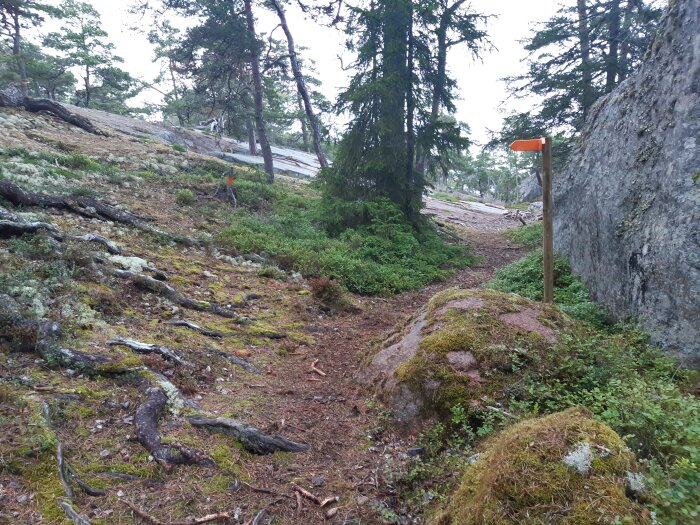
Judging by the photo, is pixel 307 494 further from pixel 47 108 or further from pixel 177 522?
pixel 47 108

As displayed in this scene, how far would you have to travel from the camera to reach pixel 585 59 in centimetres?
1581

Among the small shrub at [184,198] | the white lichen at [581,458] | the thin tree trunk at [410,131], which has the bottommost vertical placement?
the white lichen at [581,458]

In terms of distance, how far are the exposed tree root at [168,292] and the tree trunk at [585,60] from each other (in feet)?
48.5

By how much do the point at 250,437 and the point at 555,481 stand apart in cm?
267

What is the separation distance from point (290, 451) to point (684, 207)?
517 cm

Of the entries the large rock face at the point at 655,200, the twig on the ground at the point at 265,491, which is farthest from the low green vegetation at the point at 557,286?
the twig on the ground at the point at 265,491

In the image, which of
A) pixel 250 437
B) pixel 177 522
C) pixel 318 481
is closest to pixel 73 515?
pixel 177 522

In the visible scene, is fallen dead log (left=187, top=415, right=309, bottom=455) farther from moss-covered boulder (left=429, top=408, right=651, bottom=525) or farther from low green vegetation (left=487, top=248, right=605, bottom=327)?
low green vegetation (left=487, top=248, right=605, bottom=327)

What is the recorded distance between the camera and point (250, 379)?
17.4 feet

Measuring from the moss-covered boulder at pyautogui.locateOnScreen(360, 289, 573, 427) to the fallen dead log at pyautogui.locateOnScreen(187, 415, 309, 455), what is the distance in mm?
1108

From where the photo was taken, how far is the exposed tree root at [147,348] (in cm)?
494

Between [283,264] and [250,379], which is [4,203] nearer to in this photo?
[283,264]

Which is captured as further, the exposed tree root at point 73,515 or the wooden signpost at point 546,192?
the wooden signpost at point 546,192

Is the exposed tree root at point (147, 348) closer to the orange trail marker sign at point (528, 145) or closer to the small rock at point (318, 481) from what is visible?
the small rock at point (318, 481)
